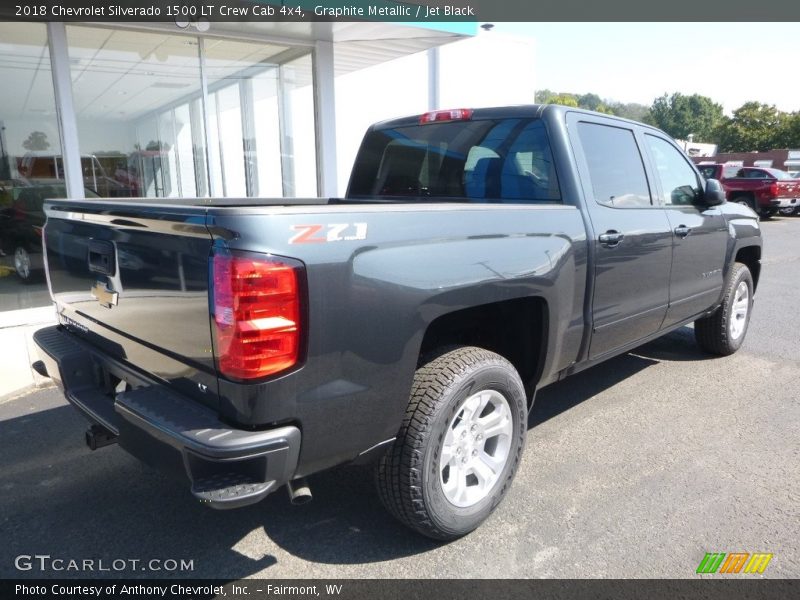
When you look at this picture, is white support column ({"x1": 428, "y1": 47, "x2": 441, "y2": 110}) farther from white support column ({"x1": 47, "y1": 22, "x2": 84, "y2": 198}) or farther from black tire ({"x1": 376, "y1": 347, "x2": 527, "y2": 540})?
black tire ({"x1": 376, "y1": 347, "x2": 527, "y2": 540})

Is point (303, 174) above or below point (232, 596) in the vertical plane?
above

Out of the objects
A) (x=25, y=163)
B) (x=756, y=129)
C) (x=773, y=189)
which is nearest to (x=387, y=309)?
(x=25, y=163)

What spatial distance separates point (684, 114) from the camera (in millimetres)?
126250

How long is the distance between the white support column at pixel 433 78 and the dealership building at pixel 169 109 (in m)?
3.21

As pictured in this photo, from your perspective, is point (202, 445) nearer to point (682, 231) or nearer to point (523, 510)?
point (523, 510)

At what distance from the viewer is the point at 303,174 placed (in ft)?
30.6

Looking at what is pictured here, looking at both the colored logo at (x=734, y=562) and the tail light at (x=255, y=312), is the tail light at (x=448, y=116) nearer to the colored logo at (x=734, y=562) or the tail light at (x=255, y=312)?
the tail light at (x=255, y=312)

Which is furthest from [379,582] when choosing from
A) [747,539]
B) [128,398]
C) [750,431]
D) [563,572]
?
[750,431]

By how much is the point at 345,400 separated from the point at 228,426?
411 mm

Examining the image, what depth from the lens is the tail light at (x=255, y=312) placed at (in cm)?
194

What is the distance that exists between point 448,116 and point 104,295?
2.24 metres

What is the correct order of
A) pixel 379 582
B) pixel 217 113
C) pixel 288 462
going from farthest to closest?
pixel 217 113, pixel 379 582, pixel 288 462

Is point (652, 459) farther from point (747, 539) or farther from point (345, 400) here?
point (345, 400)

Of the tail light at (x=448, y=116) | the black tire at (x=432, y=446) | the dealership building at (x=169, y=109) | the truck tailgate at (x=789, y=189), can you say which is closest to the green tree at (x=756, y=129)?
the truck tailgate at (x=789, y=189)
